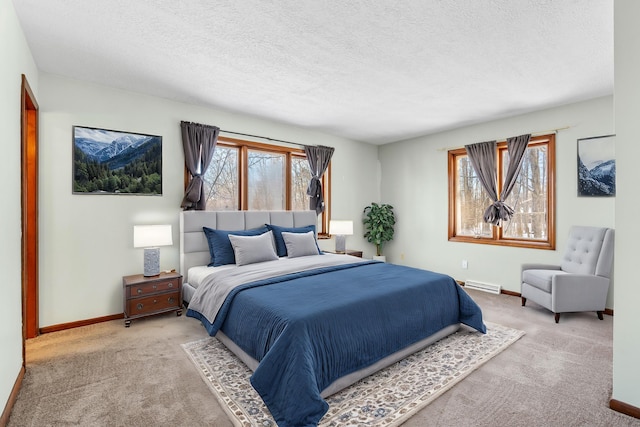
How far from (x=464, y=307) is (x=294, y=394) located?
2.07m

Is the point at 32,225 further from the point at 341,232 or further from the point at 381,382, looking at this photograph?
the point at 341,232

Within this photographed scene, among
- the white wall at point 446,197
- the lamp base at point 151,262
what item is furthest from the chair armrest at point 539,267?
the lamp base at point 151,262

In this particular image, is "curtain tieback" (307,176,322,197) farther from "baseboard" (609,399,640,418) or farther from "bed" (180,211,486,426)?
"baseboard" (609,399,640,418)

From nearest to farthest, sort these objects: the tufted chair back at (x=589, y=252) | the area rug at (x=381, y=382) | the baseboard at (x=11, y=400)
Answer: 1. the baseboard at (x=11, y=400)
2. the area rug at (x=381, y=382)
3. the tufted chair back at (x=589, y=252)

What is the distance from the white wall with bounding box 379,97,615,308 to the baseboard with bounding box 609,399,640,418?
8.10ft

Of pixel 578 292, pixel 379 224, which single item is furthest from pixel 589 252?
pixel 379 224

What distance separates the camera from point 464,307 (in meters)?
3.15

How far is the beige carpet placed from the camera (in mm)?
1926

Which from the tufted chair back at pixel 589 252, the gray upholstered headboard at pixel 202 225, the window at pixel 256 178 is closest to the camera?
the tufted chair back at pixel 589 252

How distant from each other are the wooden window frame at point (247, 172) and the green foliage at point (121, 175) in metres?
0.39

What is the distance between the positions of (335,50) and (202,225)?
264 centimetres

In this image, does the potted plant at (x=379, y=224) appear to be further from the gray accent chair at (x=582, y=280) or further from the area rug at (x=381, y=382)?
the area rug at (x=381, y=382)

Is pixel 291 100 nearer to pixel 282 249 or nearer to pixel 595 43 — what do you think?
pixel 282 249

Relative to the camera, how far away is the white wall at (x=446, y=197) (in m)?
4.02
